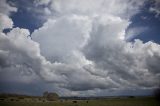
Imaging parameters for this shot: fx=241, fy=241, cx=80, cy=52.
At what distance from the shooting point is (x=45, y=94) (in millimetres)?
111688

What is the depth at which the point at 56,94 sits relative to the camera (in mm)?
109375

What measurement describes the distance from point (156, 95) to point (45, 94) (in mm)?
73536

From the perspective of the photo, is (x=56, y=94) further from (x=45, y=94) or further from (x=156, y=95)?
(x=156, y=95)

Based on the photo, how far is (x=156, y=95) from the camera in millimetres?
45719

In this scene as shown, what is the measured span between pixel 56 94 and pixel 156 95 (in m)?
69.3

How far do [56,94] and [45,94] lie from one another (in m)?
5.82

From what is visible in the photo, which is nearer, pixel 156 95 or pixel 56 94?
pixel 156 95

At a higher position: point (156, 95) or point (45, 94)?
point (45, 94)

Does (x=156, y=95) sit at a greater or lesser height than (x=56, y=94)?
lesser

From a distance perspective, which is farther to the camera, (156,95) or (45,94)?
(45,94)

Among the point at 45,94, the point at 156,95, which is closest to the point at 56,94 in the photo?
the point at 45,94
